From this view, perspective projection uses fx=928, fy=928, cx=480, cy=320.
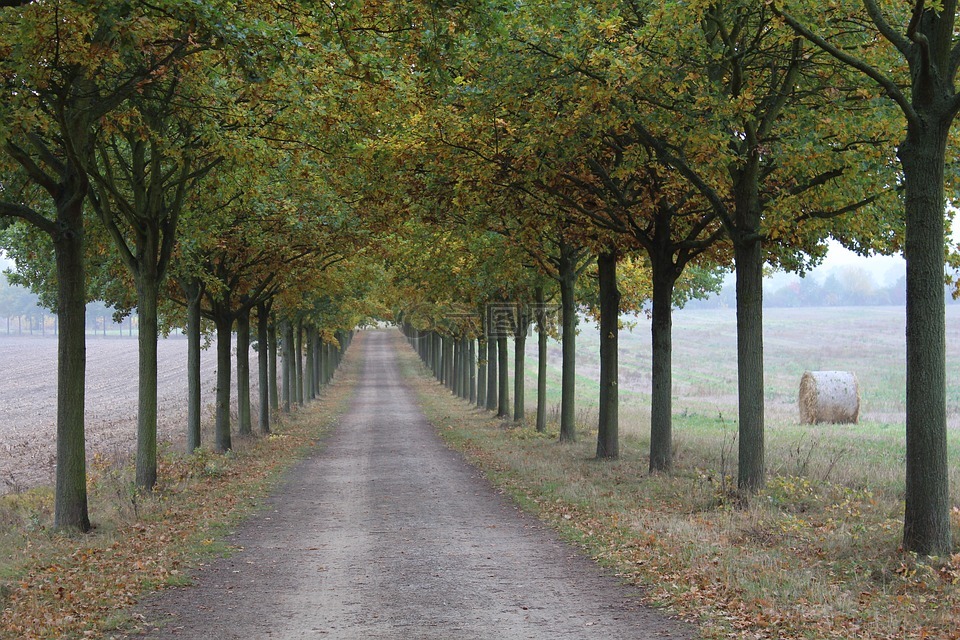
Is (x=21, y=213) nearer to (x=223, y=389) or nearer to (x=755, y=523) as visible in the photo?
(x=755, y=523)

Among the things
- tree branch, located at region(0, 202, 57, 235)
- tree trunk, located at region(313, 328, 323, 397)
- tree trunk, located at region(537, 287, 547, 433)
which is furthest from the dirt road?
tree trunk, located at region(313, 328, 323, 397)

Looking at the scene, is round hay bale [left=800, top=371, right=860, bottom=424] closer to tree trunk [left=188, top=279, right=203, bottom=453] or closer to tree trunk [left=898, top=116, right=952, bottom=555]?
tree trunk [left=188, top=279, right=203, bottom=453]

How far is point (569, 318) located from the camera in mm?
22656

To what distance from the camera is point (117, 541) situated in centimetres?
1089

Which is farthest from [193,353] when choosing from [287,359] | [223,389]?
[287,359]

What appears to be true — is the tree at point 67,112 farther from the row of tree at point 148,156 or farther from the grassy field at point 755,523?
the grassy field at point 755,523

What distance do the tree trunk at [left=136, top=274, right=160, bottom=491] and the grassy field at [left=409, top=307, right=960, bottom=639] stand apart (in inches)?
232

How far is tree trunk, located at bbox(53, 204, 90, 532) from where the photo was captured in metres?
11.3

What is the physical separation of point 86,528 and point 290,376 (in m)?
28.9

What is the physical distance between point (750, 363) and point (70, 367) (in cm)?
900

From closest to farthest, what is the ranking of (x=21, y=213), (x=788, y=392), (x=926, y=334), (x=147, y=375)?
1. (x=926, y=334)
2. (x=21, y=213)
3. (x=147, y=375)
4. (x=788, y=392)

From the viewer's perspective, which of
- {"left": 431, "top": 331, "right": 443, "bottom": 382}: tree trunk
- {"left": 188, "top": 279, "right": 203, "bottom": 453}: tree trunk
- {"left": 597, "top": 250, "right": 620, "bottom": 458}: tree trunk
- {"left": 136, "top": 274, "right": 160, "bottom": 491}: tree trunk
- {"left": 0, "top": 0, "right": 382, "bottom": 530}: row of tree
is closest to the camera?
{"left": 0, "top": 0, "right": 382, "bottom": 530}: row of tree

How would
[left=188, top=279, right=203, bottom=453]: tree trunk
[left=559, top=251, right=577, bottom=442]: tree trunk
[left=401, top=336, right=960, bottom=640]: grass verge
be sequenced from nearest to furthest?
[left=401, top=336, right=960, bottom=640]: grass verge, [left=188, top=279, right=203, bottom=453]: tree trunk, [left=559, top=251, right=577, bottom=442]: tree trunk

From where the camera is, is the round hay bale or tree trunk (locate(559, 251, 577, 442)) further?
the round hay bale
